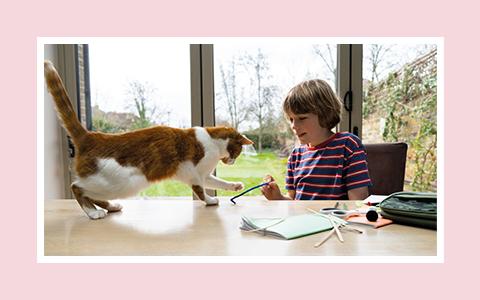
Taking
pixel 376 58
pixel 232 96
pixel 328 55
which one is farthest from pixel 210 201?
pixel 376 58

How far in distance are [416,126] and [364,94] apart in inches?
14.5

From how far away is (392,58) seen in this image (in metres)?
1.88

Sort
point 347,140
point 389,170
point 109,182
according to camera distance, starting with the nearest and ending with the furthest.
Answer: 1. point 109,182
2. point 347,140
3. point 389,170

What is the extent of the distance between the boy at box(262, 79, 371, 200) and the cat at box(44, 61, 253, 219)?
1.14 ft

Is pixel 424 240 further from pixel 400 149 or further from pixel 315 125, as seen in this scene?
pixel 400 149

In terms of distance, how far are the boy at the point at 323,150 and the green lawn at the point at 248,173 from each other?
1.60 feet

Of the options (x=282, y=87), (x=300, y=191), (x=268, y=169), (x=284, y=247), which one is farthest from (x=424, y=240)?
(x=282, y=87)

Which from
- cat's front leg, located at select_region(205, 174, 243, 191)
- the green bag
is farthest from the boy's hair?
the green bag

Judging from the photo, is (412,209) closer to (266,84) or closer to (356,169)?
(356,169)

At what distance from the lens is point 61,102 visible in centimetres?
76

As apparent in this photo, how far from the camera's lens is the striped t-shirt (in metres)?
1.15

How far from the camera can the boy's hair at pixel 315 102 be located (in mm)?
1199

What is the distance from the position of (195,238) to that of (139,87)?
1.51 meters

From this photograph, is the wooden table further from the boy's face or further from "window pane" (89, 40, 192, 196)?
"window pane" (89, 40, 192, 196)
